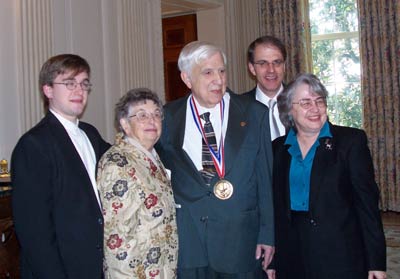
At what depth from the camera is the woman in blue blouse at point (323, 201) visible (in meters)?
2.17

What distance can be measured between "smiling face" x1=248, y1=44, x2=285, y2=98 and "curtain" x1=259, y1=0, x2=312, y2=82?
3802 millimetres

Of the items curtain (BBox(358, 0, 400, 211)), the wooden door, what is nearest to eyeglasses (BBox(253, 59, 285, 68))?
the wooden door

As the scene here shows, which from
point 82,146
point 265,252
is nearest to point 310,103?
point 265,252

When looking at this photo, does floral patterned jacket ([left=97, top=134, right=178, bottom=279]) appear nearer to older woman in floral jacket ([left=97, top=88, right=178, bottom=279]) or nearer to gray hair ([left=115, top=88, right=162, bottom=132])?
older woman in floral jacket ([left=97, top=88, right=178, bottom=279])

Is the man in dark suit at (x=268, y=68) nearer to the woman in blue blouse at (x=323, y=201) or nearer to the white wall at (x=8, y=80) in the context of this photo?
the woman in blue blouse at (x=323, y=201)

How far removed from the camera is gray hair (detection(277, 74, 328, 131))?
230 cm

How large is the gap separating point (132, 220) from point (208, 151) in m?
0.51

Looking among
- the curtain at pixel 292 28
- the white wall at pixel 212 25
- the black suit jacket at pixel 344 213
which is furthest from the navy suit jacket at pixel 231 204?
the curtain at pixel 292 28

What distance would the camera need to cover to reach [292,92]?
2.35 m

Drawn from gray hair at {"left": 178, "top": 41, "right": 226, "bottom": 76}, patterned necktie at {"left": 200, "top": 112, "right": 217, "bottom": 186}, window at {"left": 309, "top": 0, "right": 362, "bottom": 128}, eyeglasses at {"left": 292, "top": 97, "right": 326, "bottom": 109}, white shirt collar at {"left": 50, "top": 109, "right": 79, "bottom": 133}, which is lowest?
patterned necktie at {"left": 200, "top": 112, "right": 217, "bottom": 186}

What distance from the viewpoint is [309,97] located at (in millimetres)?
2285

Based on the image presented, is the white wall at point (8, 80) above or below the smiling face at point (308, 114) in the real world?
above

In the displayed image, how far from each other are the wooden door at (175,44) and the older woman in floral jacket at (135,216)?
4.07 metres

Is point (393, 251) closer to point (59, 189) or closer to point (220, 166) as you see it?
point (220, 166)
